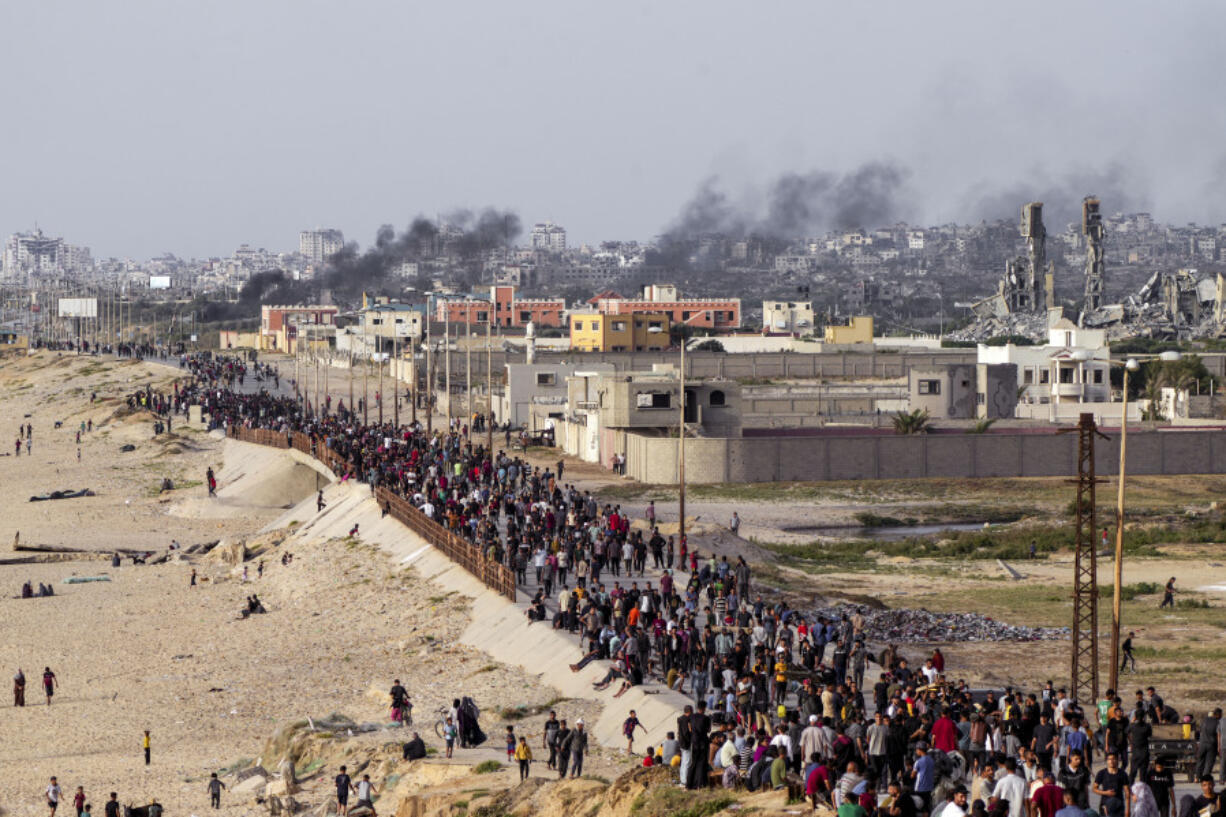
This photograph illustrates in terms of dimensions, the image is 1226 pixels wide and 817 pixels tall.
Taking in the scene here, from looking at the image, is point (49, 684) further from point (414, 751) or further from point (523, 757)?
point (523, 757)

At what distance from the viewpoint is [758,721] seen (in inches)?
782

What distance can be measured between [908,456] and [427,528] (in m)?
26.1

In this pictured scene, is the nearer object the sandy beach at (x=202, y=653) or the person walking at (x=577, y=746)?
the person walking at (x=577, y=746)

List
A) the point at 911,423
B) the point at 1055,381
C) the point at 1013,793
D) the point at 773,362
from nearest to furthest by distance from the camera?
1. the point at 1013,793
2. the point at 911,423
3. the point at 1055,381
4. the point at 773,362

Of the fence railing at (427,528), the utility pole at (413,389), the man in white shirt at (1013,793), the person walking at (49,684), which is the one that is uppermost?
the utility pole at (413,389)

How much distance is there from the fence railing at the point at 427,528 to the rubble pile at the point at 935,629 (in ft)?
20.1

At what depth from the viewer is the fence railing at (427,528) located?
3369 centimetres

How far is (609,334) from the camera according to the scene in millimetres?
122438

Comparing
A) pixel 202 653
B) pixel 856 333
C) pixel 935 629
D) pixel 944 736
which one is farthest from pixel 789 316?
pixel 944 736

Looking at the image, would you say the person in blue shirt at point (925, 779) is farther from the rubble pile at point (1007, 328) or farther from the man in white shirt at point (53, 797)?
the rubble pile at point (1007, 328)

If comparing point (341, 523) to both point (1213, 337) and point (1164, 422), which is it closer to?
point (1164, 422)

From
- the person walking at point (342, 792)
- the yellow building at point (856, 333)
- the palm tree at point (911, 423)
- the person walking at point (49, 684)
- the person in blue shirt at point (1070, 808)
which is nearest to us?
the person in blue shirt at point (1070, 808)

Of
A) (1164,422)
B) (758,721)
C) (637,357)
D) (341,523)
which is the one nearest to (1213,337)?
(637,357)

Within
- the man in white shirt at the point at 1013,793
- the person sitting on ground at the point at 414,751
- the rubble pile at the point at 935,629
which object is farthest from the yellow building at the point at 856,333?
the man in white shirt at the point at 1013,793
